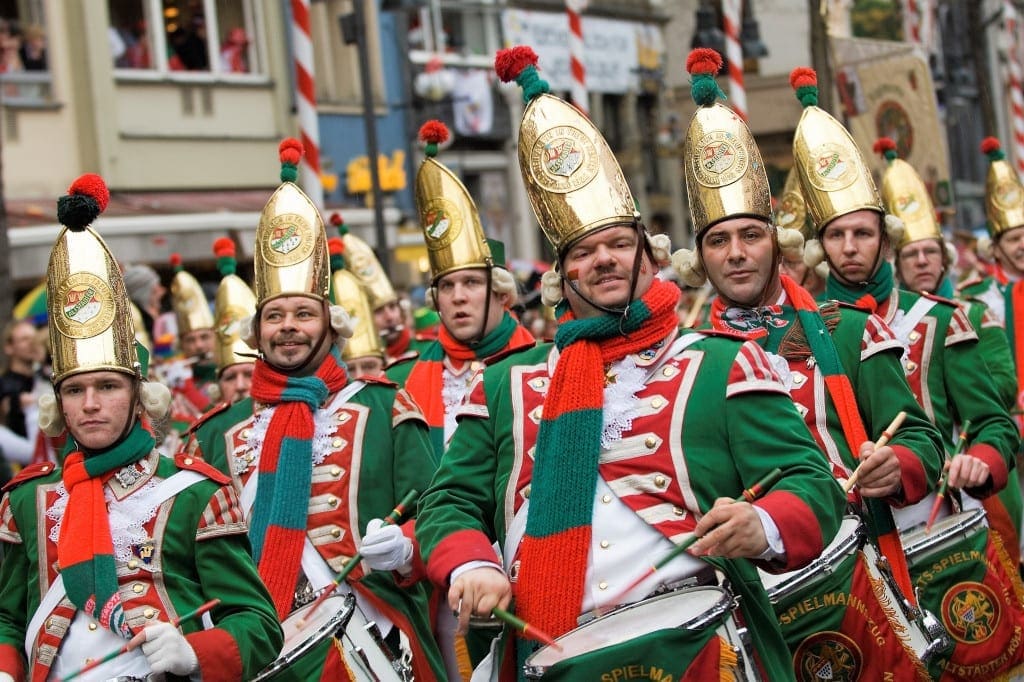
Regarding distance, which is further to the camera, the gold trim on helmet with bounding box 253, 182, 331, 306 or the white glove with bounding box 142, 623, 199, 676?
the gold trim on helmet with bounding box 253, 182, 331, 306

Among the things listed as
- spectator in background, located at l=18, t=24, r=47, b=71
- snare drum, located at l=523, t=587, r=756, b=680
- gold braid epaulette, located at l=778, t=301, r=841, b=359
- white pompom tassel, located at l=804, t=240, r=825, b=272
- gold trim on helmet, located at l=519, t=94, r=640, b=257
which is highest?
spectator in background, located at l=18, t=24, r=47, b=71

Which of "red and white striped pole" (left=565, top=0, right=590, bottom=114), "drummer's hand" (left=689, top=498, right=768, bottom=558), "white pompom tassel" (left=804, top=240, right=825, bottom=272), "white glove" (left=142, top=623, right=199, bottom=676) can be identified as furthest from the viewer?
"red and white striped pole" (left=565, top=0, right=590, bottom=114)

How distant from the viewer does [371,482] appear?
6.05 m

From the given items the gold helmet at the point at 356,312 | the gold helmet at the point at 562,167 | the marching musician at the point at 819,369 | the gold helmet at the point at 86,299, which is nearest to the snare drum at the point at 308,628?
the gold helmet at the point at 86,299

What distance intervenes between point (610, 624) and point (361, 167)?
22193 millimetres

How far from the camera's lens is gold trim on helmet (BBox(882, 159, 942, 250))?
29.2 ft

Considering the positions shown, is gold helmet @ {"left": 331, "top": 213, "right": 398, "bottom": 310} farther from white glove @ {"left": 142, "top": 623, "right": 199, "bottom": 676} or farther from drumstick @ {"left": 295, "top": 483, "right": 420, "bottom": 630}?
white glove @ {"left": 142, "top": 623, "right": 199, "bottom": 676}

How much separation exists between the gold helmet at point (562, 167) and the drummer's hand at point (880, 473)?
45.1 inches

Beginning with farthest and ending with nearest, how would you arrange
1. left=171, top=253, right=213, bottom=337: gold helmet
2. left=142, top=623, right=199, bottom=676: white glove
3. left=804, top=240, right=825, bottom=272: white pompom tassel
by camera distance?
left=171, top=253, right=213, bottom=337: gold helmet < left=804, top=240, right=825, bottom=272: white pompom tassel < left=142, top=623, right=199, bottom=676: white glove

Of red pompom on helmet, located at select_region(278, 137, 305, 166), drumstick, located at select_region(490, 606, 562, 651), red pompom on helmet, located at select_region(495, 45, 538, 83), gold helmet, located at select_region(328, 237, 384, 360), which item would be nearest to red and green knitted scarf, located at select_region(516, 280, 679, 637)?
drumstick, located at select_region(490, 606, 562, 651)

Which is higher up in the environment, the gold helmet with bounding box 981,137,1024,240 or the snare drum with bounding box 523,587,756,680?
the gold helmet with bounding box 981,137,1024,240

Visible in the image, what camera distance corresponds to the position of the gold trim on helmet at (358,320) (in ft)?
28.5

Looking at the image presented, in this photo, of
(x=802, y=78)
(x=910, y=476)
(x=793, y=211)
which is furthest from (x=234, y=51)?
(x=910, y=476)

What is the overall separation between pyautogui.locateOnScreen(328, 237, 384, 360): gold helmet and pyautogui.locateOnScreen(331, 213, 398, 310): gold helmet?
1.39 metres
